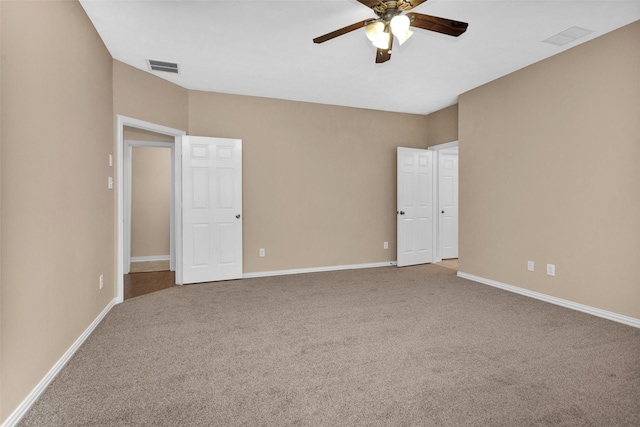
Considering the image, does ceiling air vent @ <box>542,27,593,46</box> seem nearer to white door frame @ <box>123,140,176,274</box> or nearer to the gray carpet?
the gray carpet

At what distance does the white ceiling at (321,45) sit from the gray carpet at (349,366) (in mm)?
2641

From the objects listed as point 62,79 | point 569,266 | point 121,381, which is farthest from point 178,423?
point 569,266

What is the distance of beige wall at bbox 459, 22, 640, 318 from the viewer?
3.07 meters

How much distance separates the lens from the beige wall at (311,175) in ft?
16.4

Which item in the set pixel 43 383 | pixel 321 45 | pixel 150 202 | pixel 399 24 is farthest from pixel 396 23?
pixel 150 202

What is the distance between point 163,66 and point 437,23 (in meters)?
3.04

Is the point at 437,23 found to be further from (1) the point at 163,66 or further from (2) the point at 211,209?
(2) the point at 211,209

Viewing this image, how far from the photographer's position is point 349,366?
7.41ft

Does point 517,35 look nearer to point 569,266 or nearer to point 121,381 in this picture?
point 569,266

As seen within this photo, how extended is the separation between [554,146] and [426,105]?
7.46 ft

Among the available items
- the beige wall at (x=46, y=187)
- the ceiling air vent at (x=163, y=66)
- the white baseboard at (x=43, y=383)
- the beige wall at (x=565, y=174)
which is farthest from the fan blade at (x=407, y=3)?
the white baseboard at (x=43, y=383)

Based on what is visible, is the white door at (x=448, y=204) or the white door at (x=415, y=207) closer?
the white door at (x=415, y=207)

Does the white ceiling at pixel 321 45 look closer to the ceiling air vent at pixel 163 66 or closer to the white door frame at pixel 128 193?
the ceiling air vent at pixel 163 66

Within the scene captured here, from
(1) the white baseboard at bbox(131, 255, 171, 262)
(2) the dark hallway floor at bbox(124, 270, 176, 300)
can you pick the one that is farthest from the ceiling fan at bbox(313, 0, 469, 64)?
(1) the white baseboard at bbox(131, 255, 171, 262)
